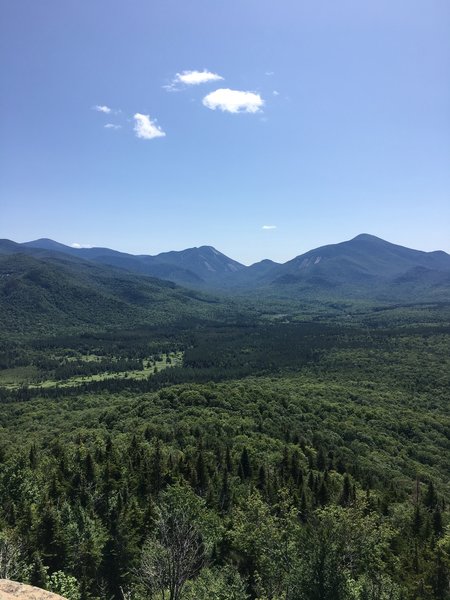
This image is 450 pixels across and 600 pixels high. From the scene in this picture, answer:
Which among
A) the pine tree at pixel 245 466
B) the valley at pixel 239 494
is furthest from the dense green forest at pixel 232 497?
the pine tree at pixel 245 466

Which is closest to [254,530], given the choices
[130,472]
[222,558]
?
[222,558]

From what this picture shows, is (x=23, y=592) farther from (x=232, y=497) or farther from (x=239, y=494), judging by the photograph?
(x=232, y=497)

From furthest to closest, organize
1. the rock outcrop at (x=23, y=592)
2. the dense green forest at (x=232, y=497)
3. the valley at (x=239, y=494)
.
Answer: the valley at (x=239, y=494), the dense green forest at (x=232, y=497), the rock outcrop at (x=23, y=592)

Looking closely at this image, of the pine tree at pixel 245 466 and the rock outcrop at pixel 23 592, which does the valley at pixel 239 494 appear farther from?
the rock outcrop at pixel 23 592

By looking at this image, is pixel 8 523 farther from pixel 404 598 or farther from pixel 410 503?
pixel 410 503

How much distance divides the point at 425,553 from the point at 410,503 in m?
27.2

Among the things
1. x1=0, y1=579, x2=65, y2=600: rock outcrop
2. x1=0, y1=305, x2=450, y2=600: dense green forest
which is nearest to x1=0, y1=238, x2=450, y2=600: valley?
x1=0, y1=305, x2=450, y2=600: dense green forest

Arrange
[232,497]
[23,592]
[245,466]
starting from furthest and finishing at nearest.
Result: [245,466] < [232,497] < [23,592]

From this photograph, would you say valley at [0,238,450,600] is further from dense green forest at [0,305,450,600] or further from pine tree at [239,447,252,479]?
pine tree at [239,447,252,479]

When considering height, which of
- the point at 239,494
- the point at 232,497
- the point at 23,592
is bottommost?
the point at 232,497

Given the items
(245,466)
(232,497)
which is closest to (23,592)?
(232,497)

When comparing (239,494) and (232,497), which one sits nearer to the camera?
(239,494)

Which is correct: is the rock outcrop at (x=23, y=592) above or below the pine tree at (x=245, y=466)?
above

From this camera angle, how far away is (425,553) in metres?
52.1
